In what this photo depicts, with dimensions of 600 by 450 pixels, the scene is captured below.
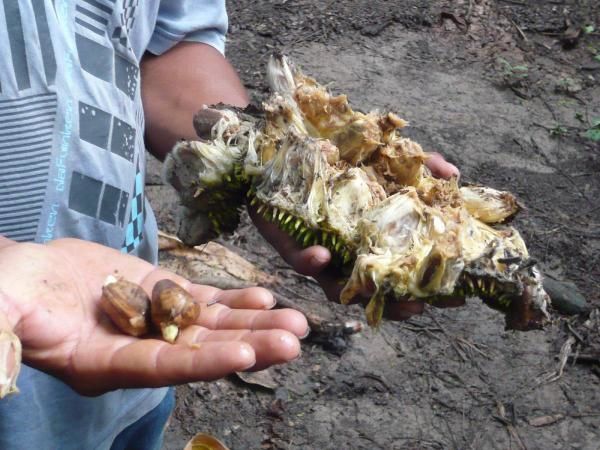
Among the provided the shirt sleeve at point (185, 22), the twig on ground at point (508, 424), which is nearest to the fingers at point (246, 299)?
the shirt sleeve at point (185, 22)

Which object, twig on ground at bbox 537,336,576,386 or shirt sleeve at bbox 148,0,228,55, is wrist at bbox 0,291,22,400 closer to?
shirt sleeve at bbox 148,0,228,55

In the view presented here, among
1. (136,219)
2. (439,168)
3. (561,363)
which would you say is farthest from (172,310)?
(561,363)

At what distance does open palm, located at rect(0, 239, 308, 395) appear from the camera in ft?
4.26

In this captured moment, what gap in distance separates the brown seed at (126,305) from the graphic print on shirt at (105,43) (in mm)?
525

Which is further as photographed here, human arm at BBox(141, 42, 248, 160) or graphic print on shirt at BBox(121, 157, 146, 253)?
human arm at BBox(141, 42, 248, 160)

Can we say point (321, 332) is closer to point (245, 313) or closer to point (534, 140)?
point (245, 313)

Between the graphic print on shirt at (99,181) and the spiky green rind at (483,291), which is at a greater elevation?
the graphic print on shirt at (99,181)

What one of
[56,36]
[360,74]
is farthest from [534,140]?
[56,36]

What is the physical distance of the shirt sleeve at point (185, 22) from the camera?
2.18m

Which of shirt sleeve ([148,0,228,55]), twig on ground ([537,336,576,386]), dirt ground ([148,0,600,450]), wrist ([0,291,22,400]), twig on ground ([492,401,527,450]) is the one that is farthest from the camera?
twig on ground ([537,336,576,386])

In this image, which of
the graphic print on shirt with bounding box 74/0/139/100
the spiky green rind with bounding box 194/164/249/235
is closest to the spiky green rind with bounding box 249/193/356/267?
the spiky green rind with bounding box 194/164/249/235

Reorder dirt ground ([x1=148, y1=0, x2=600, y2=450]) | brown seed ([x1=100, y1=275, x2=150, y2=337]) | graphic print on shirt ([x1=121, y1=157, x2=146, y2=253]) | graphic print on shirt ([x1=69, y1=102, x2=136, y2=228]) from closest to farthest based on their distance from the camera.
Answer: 1. brown seed ([x1=100, y1=275, x2=150, y2=337])
2. graphic print on shirt ([x1=69, y1=102, x2=136, y2=228])
3. graphic print on shirt ([x1=121, y1=157, x2=146, y2=253])
4. dirt ground ([x1=148, y1=0, x2=600, y2=450])

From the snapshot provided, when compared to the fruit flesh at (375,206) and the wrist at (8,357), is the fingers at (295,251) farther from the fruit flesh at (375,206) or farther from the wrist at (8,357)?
the wrist at (8,357)

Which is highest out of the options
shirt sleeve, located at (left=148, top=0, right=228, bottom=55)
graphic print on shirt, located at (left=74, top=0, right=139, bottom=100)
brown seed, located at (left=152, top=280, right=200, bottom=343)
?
graphic print on shirt, located at (left=74, top=0, right=139, bottom=100)
